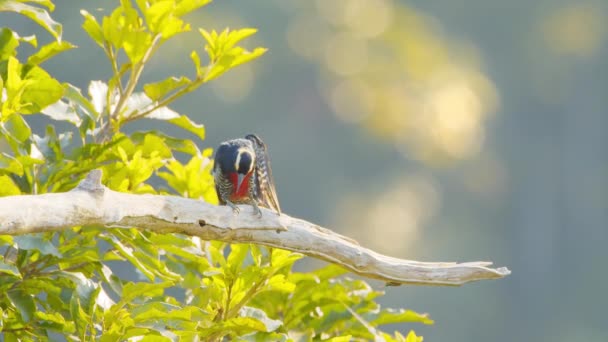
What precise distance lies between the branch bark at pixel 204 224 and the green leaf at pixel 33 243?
0.36ft

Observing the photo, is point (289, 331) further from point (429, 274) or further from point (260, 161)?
point (260, 161)

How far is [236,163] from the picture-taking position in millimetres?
2832

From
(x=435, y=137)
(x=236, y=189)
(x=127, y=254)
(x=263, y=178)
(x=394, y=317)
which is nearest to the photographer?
(x=127, y=254)

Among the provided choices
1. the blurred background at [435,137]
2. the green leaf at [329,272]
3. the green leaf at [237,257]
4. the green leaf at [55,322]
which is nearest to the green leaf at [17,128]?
the green leaf at [55,322]

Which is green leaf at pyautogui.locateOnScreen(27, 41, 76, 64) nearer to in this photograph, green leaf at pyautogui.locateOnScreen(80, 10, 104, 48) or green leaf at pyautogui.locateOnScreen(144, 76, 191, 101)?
green leaf at pyautogui.locateOnScreen(80, 10, 104, 48)

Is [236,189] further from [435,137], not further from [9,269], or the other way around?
[435,137]

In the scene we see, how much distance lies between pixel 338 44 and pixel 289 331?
2336cm

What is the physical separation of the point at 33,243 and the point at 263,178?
0.87m

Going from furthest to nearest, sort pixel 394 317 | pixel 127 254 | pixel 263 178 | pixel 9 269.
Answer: pixel 263 178, pixel 394 317, pixel 127 254, pixel 9 269

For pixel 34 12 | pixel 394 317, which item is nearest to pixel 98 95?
pixel 34 12

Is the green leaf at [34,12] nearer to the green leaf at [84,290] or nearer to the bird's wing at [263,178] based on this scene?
the green leaf at [84,290]

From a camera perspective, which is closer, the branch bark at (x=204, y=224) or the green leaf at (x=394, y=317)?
the branch bark at (x=204, y=224)

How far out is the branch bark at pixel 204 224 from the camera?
2002mm

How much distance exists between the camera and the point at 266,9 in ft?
85.6
